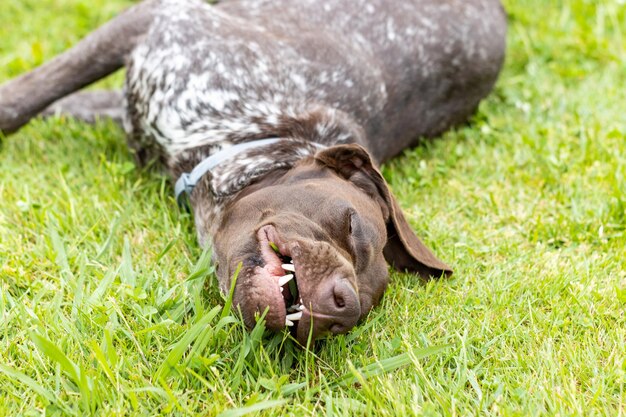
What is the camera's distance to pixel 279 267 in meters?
3.19

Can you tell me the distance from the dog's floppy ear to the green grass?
0.12 meters

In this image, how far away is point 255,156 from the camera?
4.08 metres

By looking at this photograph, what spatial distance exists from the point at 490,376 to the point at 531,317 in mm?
504

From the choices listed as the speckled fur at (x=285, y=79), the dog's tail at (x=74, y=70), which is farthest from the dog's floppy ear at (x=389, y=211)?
the dog's tail at (x=74, y=70)

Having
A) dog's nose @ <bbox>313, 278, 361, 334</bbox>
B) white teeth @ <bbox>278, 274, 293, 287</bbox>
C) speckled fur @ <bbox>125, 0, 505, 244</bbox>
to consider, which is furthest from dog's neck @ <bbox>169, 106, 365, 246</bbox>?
dog's nose @ <bbox>313, 278, 361, 334</bbox>

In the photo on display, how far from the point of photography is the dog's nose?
297 cm

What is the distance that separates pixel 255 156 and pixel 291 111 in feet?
1.46

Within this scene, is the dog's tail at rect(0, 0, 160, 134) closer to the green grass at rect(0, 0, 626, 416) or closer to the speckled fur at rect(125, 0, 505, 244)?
the speckled fur at rect(125, 0, 505, 244)

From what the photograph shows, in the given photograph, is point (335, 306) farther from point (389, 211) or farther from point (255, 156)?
point (255, 156)

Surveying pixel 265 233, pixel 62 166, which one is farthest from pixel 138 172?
pixel 265 233

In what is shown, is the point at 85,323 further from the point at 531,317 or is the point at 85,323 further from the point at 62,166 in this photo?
the point at 531,317

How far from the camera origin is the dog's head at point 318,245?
303 cm

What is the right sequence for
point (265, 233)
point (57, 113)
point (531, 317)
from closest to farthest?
point (265, 233), point (531, 317), point (57, 113)

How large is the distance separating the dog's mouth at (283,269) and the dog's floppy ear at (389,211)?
0.64 meters
